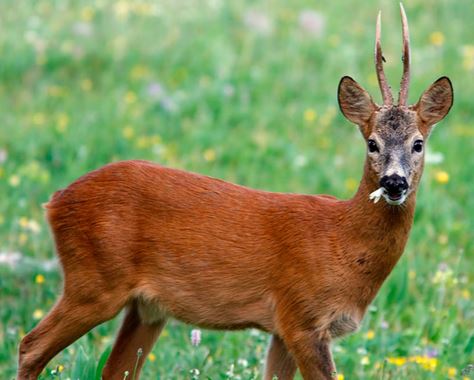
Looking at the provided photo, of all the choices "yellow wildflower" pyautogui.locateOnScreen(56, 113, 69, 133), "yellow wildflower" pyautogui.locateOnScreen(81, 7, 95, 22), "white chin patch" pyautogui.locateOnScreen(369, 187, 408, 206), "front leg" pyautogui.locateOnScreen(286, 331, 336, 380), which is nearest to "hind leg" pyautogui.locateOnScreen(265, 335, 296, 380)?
"front leg" pyautogui.locateOnScreen(286, 331, 336, 380)

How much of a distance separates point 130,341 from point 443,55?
719cm

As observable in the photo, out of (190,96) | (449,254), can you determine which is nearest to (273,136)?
(190,96)

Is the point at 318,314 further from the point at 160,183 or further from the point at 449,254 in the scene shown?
the point at 449,254

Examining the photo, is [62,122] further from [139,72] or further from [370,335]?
[370,335]

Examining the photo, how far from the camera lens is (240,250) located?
5.60 meters

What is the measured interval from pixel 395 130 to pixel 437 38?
7488 mm

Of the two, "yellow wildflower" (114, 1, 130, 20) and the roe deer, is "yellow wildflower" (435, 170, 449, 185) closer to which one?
the roe deer

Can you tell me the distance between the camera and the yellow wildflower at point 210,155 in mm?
9578

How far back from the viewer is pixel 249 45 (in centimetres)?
1209

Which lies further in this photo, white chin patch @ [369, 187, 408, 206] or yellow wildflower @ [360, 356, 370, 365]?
yellow wildflower @ [360, 356, 370, 365]

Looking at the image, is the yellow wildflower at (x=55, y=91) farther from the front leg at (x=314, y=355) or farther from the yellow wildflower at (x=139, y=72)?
the front leg at (x=314, y=355)

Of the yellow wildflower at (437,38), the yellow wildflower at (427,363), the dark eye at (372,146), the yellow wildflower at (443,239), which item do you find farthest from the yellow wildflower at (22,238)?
the yellow wildflower at (437,38)

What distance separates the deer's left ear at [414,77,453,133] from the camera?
552cm

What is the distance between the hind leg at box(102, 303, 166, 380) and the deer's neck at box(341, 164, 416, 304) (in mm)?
1045
